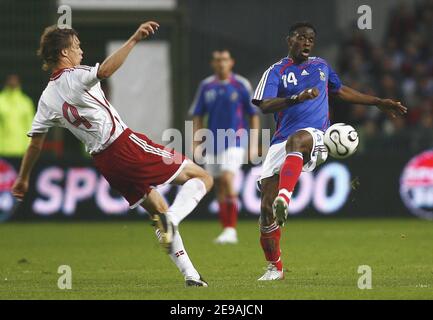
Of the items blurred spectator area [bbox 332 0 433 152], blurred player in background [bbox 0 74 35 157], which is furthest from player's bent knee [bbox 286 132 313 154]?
blurred player in background [bbox 0 74 35 157]

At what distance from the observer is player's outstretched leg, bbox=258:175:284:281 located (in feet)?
28.8

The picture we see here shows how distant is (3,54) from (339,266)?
37.1 feet

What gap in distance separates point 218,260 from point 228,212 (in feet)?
9.16

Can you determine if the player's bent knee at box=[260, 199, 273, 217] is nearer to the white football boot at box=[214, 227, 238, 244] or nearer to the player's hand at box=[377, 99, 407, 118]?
the player's hand at box=[377, 99, 407, 118]

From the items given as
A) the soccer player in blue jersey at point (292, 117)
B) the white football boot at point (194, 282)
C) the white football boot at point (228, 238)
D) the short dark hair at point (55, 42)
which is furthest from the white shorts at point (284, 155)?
the white football boot at point (228, 238)

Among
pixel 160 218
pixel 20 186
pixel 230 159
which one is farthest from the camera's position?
pixel 230 159

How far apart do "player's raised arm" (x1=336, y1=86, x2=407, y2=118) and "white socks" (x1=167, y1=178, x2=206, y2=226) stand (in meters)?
1.71

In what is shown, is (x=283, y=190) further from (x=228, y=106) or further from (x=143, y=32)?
(x=228, y=106)

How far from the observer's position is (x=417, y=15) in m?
22.6

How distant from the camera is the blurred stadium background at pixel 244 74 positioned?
1662 cm

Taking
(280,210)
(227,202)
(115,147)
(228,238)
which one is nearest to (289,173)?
(280,210)

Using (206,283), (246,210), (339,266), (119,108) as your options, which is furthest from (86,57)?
(206,283)

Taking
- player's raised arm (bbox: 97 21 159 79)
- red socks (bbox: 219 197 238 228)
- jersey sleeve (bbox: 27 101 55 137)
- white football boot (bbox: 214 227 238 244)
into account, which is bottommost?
white football boot (bbox: 214 227 238 244)

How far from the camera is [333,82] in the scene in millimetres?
9102
